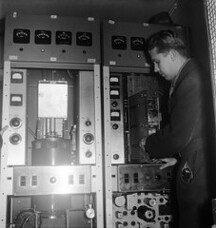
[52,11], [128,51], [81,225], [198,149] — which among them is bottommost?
[81,225]

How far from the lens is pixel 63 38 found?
7.96ft

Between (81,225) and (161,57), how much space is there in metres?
1.57

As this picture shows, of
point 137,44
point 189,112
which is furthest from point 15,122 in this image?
point 189,112

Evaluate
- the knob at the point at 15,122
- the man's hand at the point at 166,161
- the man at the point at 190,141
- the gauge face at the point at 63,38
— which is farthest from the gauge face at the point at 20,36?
the man's hand at the point at 166,161

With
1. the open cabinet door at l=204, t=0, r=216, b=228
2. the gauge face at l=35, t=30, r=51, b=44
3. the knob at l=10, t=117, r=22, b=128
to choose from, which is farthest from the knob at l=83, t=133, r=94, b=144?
the open cabinet door at l=204, t=0, r=216, b=228

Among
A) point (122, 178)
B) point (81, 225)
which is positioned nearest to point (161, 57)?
point (122, 178)

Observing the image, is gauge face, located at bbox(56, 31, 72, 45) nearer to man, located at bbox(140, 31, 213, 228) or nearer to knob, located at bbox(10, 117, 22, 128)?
knob, located at bbox(10, 117, 22, 128)

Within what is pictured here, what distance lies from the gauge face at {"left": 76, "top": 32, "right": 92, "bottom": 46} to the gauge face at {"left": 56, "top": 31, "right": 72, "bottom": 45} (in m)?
0.06

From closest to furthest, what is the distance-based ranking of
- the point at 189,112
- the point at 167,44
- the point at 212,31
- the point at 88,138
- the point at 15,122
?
the point at 212,31
the point at 189,112
the point at 167,44
the point at 15,122
the point at 88,138

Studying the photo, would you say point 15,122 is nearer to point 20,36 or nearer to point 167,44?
point 20,36

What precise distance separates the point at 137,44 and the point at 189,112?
2.79 feet

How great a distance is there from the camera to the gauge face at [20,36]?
7.77 feet

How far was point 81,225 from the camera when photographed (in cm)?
287

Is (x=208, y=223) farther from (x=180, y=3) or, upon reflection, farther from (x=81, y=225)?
(x=180, y=3)
